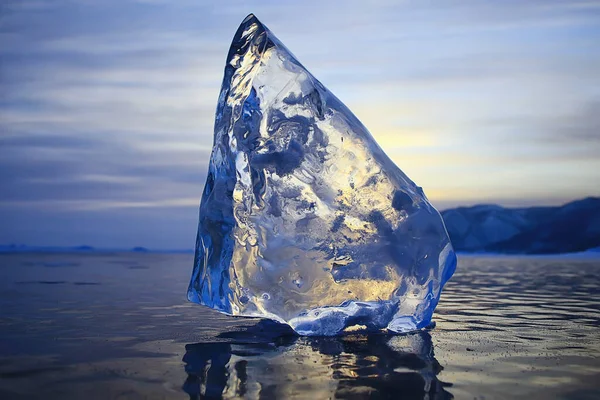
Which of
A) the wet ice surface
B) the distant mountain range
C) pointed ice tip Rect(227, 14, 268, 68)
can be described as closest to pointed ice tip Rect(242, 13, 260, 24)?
pointed ice tip Rect(227, 14, 268, 68)

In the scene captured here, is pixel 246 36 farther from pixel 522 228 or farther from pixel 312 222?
pixel 522 228

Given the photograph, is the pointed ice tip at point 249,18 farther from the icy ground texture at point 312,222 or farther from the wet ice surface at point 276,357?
the wet ice surface at point 276,357

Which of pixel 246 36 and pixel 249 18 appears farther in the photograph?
pixel 249 18

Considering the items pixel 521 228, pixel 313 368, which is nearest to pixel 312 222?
pixel 313 368

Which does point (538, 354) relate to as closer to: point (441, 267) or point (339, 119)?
point (441, 267)

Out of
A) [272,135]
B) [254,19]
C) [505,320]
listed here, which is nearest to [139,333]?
[272,135]

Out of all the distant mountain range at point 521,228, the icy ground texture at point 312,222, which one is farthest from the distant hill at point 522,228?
the icy ground texture at point 312,222
